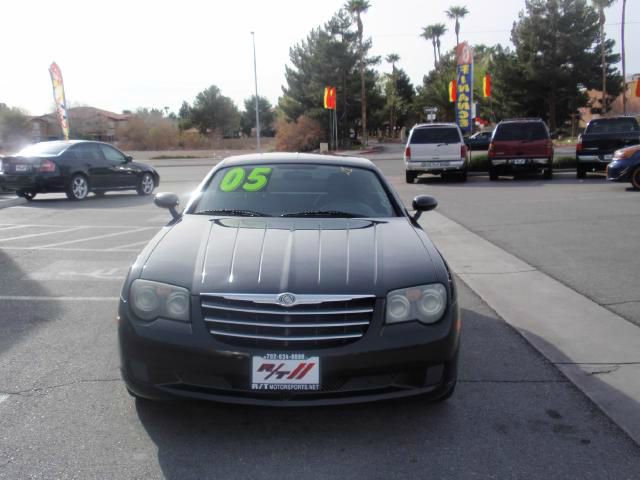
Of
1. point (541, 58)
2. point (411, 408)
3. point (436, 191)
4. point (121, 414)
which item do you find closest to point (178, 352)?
point (121, 414)

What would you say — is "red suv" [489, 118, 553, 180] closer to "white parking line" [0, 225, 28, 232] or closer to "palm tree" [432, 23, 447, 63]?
"white parking line" [0, 225, 28, 232]

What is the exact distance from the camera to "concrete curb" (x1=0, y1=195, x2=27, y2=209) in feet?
49.2

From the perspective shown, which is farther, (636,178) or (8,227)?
(636,178)

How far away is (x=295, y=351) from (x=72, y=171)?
556 inches

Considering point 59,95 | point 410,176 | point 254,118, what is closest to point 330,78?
point 59,95

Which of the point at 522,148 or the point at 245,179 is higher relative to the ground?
the point at 245,179

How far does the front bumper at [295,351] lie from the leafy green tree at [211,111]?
81399 millimetres

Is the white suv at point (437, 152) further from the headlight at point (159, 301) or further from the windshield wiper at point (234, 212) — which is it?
the headlight at point (159, 301)

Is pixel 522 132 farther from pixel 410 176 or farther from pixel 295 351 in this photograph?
pixel 295 351

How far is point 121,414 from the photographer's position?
367cm

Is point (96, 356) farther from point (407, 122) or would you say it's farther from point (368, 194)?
point (407, 122)

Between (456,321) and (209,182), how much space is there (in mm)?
2419

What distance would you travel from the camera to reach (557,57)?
5097cm

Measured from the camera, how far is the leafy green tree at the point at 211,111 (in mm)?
82375
